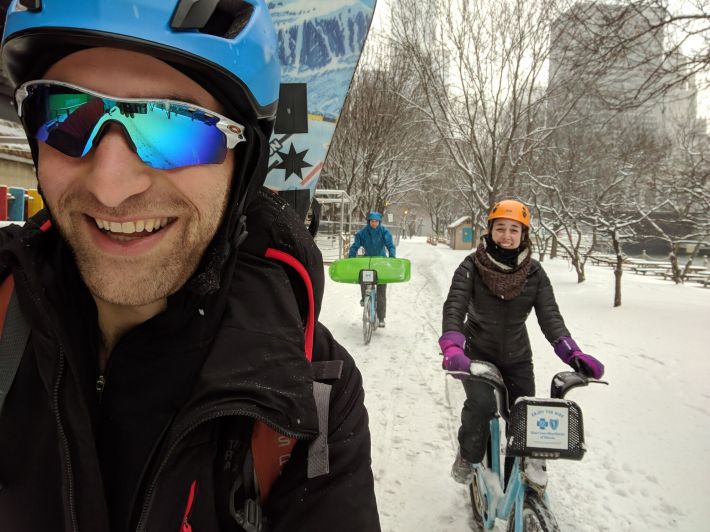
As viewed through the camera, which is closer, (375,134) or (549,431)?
(549,431)

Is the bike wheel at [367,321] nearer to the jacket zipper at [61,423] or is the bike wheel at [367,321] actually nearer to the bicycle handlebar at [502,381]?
the bicycle handlebar at [502,381]

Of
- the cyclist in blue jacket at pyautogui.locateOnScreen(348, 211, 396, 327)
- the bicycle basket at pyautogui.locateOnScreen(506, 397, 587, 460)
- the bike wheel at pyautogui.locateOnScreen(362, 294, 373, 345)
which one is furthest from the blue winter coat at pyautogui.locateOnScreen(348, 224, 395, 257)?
the bicycle basket at pyautogui.locateOnScreen(506, 397, 587, 460)

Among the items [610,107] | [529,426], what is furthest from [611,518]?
[610,107]

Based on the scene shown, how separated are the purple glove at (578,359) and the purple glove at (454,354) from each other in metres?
0.64

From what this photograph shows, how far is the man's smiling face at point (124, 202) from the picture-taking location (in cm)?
99

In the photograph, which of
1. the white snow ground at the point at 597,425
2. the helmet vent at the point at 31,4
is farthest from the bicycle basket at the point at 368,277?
the helmet vent at the point at 31,4

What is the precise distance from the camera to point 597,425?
4.47m

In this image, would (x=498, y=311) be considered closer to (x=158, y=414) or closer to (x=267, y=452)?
(x=267, y=452)

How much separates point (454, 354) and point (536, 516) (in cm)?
96

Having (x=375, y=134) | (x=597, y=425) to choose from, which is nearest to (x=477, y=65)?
(x=375, y=134)

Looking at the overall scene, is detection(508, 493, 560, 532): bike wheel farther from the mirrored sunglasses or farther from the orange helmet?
the mirrored sunglasses

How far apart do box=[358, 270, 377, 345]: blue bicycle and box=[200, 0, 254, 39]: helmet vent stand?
6137mm

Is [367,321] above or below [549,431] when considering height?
below

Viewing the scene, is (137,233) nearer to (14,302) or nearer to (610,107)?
(14,302)
